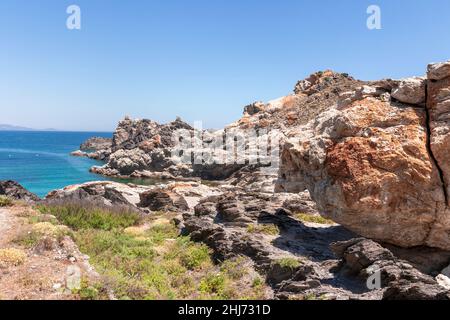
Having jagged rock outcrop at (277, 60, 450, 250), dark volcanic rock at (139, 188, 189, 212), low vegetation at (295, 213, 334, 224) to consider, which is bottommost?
dark volcanic rock at (139, 188, 189, 212)

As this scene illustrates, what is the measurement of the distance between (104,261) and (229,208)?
9.88m

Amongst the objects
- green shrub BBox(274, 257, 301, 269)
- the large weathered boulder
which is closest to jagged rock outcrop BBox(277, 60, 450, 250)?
the large weathered boulder

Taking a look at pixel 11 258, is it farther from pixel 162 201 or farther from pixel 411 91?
pixel 162 201

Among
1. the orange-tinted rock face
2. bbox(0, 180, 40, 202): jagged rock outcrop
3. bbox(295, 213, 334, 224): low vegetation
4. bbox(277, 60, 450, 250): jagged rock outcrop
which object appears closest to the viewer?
the orange-tinted rock face

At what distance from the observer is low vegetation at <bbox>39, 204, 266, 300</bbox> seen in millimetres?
13656

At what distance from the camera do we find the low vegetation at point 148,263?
13.7m

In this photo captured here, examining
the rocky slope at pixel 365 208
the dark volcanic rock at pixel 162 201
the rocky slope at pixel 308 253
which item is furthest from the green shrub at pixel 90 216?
the dark volcanic rock at pixel 162 201

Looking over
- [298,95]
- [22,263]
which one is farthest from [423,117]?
[298,95]

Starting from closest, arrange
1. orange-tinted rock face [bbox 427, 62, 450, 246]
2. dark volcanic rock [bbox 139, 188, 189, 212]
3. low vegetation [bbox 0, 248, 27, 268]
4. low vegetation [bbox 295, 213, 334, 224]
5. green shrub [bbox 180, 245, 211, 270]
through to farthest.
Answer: low vegetation [bbox 0, 248, 27, 268] → orange-tinted rock face [bbox 427, 62, 450, 246] → green shrub [bbox 180, 245, 211, 270] → low vegetation [bbox 295, 213, 334, 224] → dark volcanic rock [bbox 139, 188, 189, 212]

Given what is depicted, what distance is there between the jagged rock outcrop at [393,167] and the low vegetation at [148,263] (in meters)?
5.75

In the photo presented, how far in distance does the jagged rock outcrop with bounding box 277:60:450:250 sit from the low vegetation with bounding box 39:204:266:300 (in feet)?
18.8

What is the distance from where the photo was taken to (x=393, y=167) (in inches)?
650

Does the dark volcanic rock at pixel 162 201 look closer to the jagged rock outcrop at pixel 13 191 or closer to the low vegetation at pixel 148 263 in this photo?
the low vegetation at pixel 148 263

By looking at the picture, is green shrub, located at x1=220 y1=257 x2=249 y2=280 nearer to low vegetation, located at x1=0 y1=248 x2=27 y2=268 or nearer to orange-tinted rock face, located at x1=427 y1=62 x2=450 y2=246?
low vegetation, located at x1=0 y1=248 x2=27 y2=268
